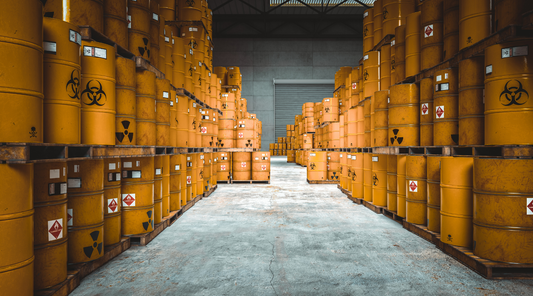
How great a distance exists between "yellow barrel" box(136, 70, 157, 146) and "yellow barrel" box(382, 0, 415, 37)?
4500 millimetres

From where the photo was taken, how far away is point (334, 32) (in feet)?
72.3

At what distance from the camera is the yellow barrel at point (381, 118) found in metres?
4.99

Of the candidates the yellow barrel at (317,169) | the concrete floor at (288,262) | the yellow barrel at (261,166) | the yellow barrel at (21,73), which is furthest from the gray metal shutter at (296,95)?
the yellow barrel at (21,73)

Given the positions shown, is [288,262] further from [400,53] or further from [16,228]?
[400,53]

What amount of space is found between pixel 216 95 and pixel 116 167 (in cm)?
534

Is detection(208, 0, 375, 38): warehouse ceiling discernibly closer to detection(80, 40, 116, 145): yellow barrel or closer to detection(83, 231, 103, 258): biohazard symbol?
detection(80, 40, 116, 145): yellow barrel

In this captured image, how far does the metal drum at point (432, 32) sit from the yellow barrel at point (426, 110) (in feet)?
0.94

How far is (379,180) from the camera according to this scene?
518 centimetres

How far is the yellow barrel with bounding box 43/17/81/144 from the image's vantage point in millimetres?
2211

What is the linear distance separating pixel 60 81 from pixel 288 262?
268 centimetres

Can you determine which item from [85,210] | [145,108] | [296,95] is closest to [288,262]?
[85,210]

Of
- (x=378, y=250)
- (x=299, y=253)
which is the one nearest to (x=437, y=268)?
(x=378, y=250)

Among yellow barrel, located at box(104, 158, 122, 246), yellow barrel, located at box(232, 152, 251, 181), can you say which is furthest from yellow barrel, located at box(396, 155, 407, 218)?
yellow barrel, located at box(232, 152, 251, 181)

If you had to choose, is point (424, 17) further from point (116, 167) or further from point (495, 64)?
point (116, 167)
